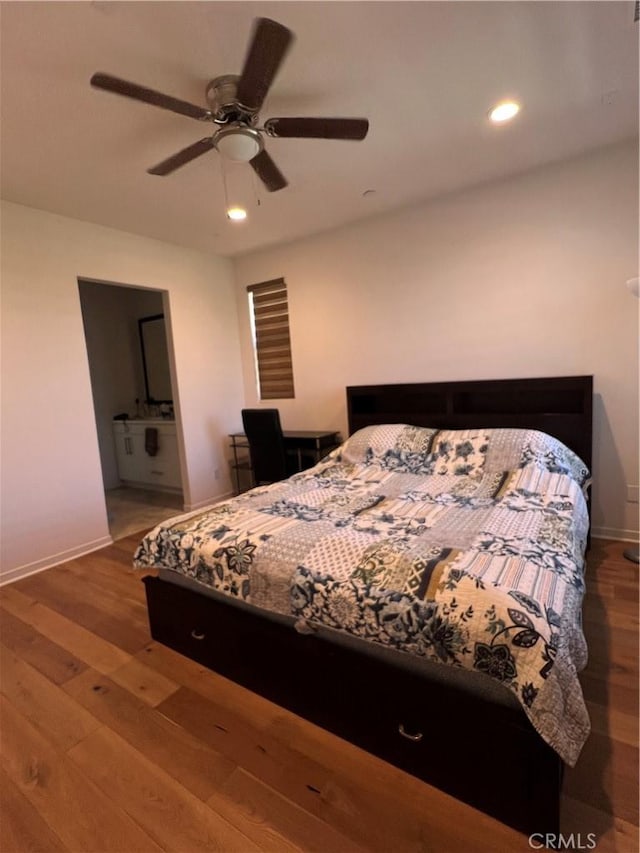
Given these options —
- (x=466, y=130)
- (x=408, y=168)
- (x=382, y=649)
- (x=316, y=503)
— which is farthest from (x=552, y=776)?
(x=408, y=168)

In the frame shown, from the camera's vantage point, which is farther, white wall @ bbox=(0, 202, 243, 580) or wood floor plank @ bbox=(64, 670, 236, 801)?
white wall @ bbox=(0, 202, 243, 580)

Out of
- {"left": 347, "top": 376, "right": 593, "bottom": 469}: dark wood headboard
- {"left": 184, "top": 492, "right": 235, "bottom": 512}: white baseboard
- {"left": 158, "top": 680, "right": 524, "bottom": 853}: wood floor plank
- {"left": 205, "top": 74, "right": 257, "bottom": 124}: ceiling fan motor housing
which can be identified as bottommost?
{"left": 158, "top": 680, "right": 524, "bottom": 853}: wood floor plank

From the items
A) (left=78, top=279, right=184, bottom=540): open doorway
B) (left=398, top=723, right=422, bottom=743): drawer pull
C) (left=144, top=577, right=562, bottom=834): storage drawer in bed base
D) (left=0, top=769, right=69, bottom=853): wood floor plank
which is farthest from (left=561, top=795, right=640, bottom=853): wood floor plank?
(left=78, top=279, right=184, bottom=540): open doorway

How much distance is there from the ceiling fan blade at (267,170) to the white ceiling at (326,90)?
24cm

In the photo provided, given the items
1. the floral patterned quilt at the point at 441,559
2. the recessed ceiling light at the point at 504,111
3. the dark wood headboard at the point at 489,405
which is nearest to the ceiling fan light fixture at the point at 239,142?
the recessed ceiling light at the point at 504,111

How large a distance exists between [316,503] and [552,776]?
4.64ft

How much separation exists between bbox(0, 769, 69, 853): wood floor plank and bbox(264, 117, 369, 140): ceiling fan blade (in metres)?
2.63

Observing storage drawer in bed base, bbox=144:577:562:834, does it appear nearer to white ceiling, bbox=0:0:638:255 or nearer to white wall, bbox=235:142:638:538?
white ceiling, bbox=0:0:638:255

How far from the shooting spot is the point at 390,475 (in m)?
2.81

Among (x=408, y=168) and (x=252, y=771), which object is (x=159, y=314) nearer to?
(x=408, y=168)

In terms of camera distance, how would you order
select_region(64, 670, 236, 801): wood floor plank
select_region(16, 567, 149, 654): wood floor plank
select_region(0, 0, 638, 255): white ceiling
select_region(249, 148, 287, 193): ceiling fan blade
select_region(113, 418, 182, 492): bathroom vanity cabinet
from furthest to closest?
select_region(113, 418, 182, 492): bathroom vanity cabinet
select_region(16, 567, 149, 654): wood floor plank
select_region(249, 148, 287, 193): ceiling fan blade
select_region(0, 0, 638, 255): white ceiling
select_region(64, 670, 236, 801): wood floor plank

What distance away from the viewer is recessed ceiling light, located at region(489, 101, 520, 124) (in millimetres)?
2166

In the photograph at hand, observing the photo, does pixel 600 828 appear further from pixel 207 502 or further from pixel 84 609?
pixel 207 502

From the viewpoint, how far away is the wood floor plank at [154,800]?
1.20 m
